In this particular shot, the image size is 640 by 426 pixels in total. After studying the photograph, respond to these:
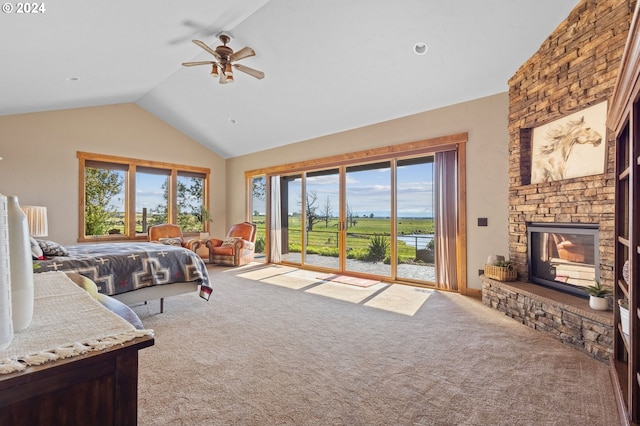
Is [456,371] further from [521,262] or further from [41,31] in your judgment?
[41,31]

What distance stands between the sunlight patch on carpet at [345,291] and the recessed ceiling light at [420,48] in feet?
10.3

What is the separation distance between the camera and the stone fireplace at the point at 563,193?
268cm

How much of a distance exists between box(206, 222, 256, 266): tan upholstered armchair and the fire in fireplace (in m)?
5.15

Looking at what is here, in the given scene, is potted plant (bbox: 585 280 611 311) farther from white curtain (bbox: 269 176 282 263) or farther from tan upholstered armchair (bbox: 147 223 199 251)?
tan upholstered armchair (bbox: 147 223 199 251)

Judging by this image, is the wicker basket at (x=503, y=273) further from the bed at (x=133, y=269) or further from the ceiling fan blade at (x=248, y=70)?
the ceiling fan blade at (x=248, y=70)

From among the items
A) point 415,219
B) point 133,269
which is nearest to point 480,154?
point 415,219

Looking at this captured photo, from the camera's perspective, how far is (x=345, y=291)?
457 cm

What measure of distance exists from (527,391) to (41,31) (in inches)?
198

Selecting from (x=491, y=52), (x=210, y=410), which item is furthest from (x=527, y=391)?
(x=491, y=52)

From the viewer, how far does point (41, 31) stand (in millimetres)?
3000

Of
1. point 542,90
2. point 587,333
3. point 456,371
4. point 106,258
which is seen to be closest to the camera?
point 456,371

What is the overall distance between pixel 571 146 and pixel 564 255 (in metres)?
1.11

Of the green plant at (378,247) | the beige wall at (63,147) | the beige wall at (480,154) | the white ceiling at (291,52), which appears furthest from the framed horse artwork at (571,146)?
the beige wall at (63,147)

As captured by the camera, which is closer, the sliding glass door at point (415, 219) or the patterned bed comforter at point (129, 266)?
the patterned bed comforter at point (129, 266)
